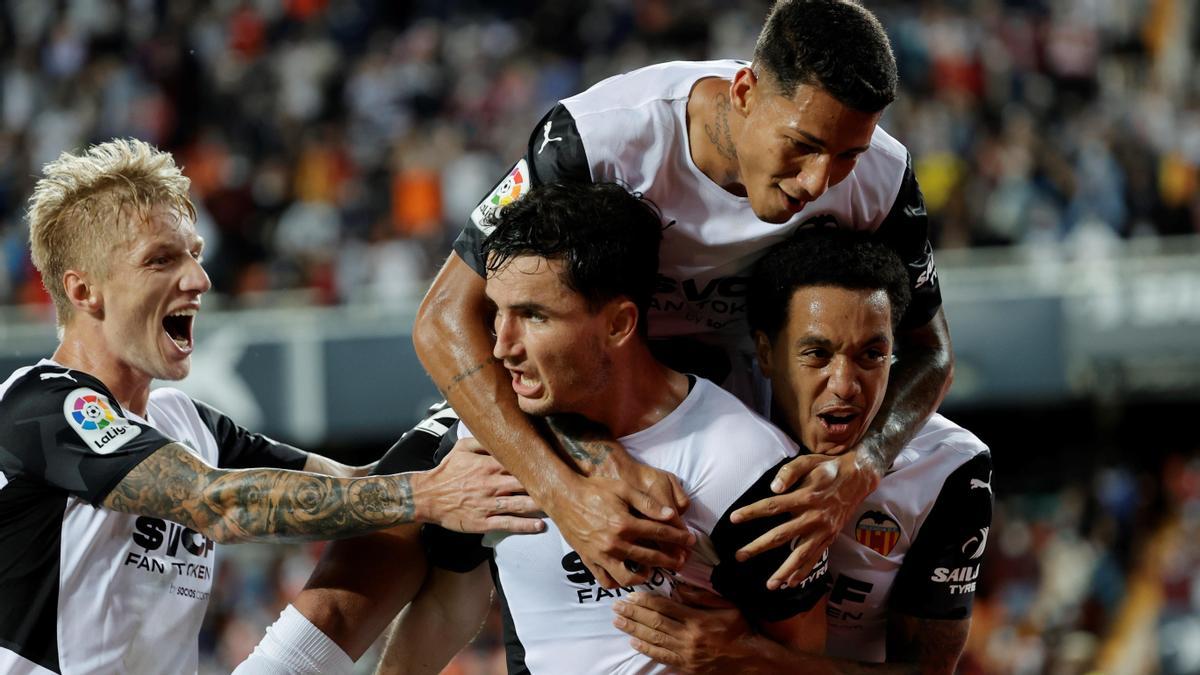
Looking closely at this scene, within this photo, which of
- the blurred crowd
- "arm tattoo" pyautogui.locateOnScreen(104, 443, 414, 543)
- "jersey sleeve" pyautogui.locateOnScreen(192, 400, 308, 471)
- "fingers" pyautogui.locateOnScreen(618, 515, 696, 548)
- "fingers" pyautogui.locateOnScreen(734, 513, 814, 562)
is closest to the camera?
"fingers" pyautogui.locateOnScreen(618, 515, 696, 548)

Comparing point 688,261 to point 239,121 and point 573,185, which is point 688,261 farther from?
point 239,121

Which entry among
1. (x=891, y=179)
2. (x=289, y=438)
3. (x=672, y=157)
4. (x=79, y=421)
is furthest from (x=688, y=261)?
(x=289, y=438)

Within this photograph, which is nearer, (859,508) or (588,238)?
(588,238)

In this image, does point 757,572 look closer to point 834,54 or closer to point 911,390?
point 911,390

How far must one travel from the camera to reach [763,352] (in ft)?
14.9

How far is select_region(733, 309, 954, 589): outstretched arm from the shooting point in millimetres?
3979

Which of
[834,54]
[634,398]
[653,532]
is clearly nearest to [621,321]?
[634,398]

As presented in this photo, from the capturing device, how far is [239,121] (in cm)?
1677

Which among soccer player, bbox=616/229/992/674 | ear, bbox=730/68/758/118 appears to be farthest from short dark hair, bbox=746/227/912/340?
ear, bbox=730/68/758/118

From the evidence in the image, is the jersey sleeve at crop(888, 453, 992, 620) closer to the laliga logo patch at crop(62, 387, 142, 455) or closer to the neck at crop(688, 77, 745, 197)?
the neck at crop(688, 77, 745, 197)

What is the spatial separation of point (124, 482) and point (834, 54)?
2.13 meters

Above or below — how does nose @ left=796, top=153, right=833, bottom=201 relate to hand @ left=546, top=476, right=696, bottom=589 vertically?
above

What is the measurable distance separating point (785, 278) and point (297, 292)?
10.7 metres

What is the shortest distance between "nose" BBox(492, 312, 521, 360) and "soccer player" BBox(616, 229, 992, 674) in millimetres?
697
